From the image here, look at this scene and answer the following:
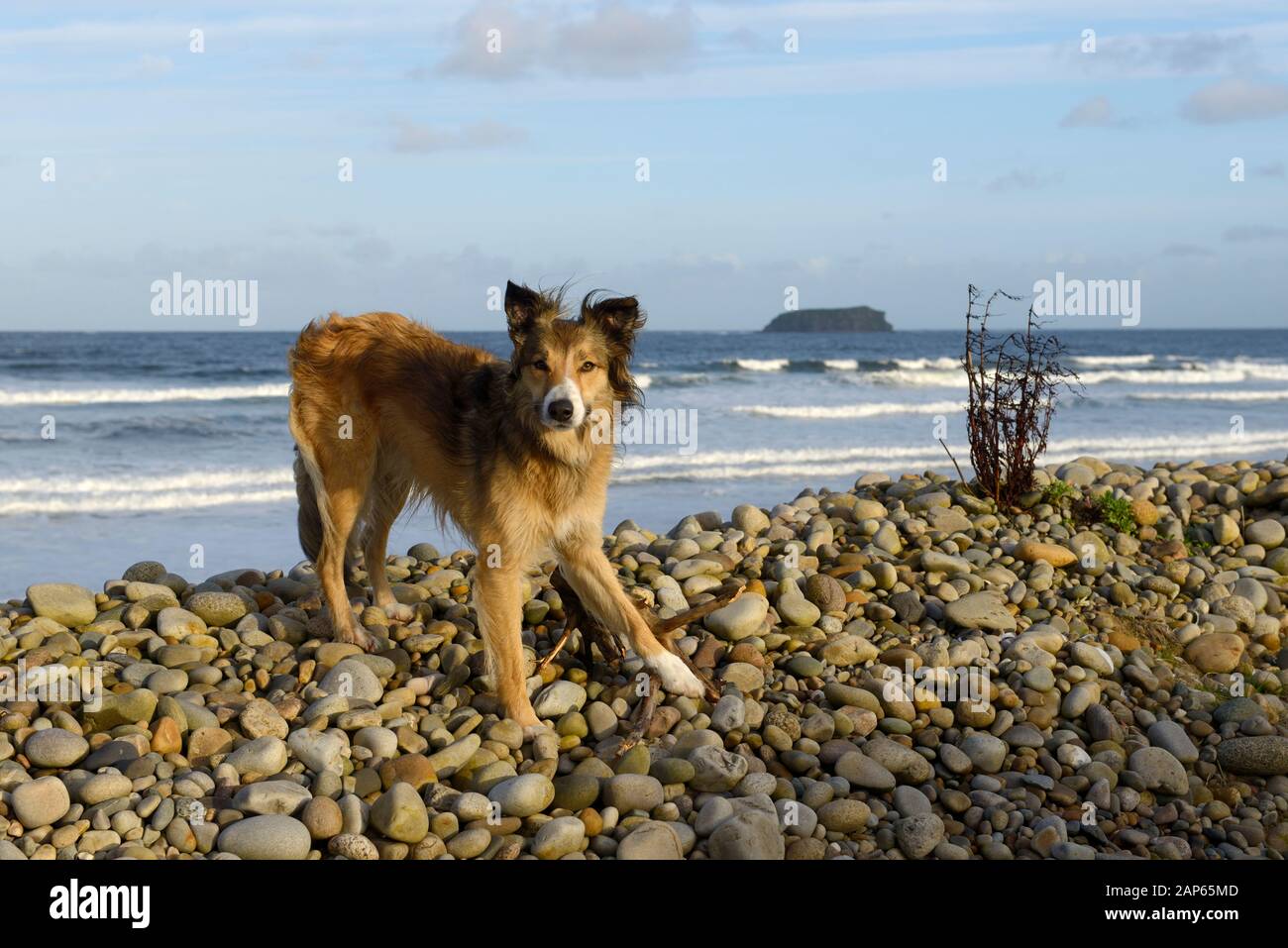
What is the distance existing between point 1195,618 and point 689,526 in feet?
10.5

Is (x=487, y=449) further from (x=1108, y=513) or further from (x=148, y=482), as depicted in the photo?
(x=148, y=482)

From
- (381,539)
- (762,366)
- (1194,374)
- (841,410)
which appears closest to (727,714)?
(381,539)

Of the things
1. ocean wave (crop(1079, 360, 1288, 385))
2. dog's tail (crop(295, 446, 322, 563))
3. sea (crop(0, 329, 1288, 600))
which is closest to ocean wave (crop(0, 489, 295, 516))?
sea (crop(0, 329, 1288, 600))

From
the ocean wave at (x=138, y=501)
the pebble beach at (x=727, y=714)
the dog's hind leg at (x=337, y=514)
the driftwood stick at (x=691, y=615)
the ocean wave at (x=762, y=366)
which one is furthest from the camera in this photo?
the ocean wave at (x=762, y=366)

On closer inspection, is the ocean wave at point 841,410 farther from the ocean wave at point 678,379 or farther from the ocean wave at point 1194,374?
the ocean wave at point 1194,374

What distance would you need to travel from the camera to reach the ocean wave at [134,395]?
934 inches

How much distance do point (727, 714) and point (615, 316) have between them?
6.35ft

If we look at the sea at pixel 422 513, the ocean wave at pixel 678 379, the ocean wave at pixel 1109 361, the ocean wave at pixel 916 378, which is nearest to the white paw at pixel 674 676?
the sea at pixel 422 513

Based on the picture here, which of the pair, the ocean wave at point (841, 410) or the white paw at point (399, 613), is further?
the ocean wave at point (841, 410)

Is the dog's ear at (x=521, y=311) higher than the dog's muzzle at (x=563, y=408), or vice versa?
the dog's ear at (x=521, y=311)

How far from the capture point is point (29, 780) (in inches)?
168

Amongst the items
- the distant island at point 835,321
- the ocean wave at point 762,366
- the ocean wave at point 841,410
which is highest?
the distant island at point 835,321
